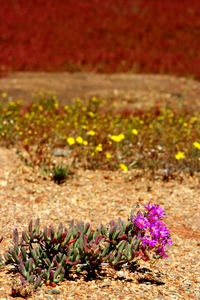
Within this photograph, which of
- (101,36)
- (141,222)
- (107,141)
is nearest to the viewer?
(141,222)

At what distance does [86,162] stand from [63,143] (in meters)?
0.84

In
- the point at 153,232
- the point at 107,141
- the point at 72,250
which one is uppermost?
the point at 107,141

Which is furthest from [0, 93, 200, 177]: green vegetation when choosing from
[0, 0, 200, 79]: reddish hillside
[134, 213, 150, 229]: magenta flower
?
[0, 0, 200, 79]: reddish hillside

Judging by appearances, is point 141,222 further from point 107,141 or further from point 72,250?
point 107,141

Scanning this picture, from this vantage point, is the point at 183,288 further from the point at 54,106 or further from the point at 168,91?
the point at 168,91

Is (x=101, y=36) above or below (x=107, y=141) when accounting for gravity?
above

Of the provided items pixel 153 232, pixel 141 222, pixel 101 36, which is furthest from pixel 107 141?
pixel 101 36

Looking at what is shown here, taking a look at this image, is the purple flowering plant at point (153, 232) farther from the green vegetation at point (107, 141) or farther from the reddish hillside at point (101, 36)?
the reddish hillside at point (101, 36)

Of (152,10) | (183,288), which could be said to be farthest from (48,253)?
(152,10)

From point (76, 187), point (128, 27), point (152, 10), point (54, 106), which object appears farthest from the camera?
point (152, 10)

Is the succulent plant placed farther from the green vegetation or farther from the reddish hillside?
the reddish hillside

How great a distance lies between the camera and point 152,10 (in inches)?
760

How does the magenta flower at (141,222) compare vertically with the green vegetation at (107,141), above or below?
below

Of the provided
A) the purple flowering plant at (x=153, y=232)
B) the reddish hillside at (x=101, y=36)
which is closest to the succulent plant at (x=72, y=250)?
the purple flowering plant at (x=153, y=232)
